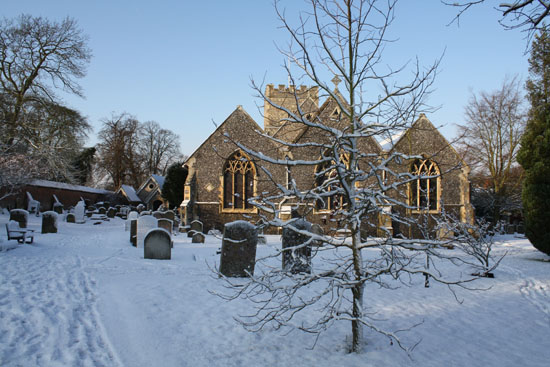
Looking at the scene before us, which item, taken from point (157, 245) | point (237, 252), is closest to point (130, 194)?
point (157, 245)

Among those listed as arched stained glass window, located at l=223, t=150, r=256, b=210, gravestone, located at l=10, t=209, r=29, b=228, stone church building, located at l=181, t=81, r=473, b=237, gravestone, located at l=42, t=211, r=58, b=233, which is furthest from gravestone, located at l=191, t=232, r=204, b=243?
gravestone, located at l=10, t=209, r=29, b=228

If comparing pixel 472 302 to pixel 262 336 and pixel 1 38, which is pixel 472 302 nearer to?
pixel 262 336

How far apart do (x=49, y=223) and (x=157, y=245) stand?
8.67 meters

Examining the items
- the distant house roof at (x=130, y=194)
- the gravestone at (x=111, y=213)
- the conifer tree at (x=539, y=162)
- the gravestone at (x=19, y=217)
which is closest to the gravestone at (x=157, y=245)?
the gravestone at (x=19, y=217)

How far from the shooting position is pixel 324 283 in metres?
7.23

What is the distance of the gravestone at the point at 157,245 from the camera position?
372 inches

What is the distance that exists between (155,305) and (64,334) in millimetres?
1465

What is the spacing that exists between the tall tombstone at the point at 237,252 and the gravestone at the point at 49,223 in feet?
37.2

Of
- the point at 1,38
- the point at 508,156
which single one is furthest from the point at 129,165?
the point at 508,156

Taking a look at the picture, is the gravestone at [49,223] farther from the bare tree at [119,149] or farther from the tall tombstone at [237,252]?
the bare tree at [119,149]

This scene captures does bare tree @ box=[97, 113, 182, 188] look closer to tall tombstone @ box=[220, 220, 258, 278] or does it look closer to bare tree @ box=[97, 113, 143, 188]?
bare tree @ box=[97, 113, 143, 188]

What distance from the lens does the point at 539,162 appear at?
447 inches

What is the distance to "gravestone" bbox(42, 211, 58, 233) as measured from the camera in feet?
49.5

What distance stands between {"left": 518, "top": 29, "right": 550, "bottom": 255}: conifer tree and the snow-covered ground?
14.7ft
